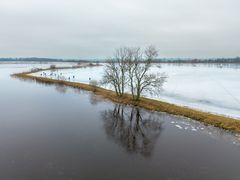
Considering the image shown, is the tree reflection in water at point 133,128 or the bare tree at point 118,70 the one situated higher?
the bare tree at point 118,70

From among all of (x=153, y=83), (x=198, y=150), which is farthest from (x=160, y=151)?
(x=153, y=83)

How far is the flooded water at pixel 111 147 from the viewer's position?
487 inches

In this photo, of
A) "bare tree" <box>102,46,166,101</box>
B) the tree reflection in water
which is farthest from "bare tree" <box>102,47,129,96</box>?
the tree reflection in water

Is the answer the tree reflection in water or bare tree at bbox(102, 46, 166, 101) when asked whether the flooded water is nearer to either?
the tree reflection in water

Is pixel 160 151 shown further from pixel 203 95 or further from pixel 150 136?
pixel 203 95

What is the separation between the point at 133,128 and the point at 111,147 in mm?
5300

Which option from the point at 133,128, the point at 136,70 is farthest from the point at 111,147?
the point at 136,70

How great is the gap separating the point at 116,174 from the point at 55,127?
30.9 ft

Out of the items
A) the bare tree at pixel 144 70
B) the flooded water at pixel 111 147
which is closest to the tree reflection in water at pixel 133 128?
the flooded water at pixel 111 147

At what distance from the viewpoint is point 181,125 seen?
69.4 feet

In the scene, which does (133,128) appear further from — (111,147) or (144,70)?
(144,70)

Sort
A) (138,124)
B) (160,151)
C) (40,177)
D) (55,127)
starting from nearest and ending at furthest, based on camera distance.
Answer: (40,177) < (160,151) < (55,127) < (138,124)

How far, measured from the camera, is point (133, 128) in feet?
68.2

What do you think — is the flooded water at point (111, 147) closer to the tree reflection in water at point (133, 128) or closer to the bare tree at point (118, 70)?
the tree reflection in water at point (133, 128)
